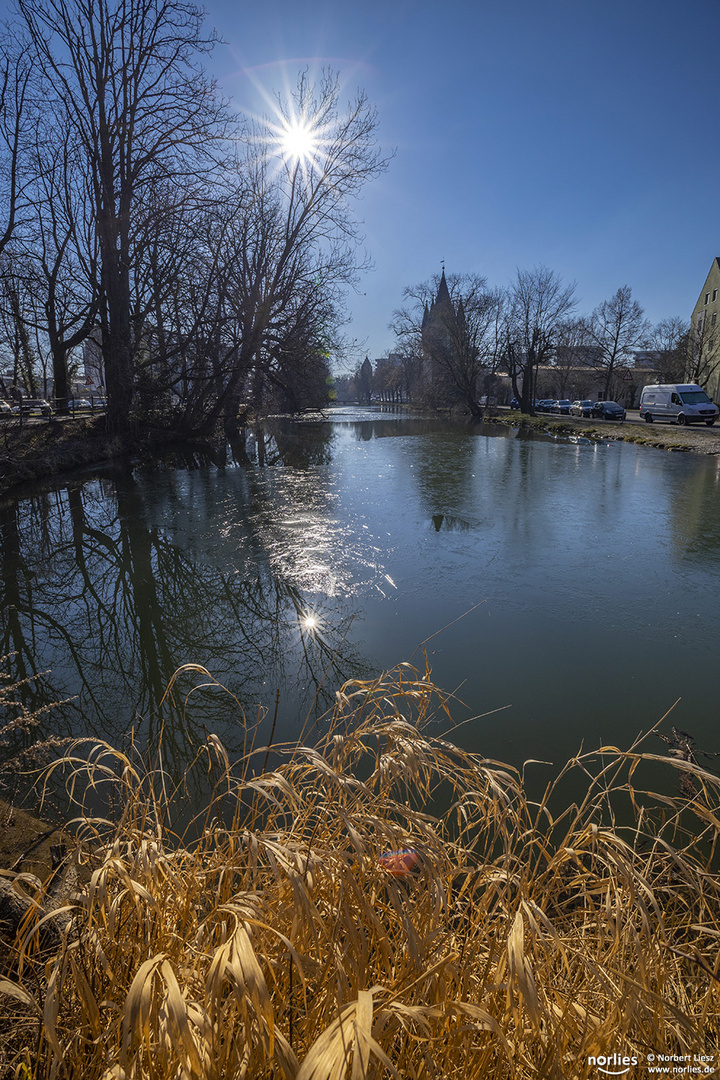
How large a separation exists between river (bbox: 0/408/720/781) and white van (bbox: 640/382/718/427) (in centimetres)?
1552

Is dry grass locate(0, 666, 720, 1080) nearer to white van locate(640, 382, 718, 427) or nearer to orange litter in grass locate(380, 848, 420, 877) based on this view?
orange litter in grass locate(380, 848, 420, 877)

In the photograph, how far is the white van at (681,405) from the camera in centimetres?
2370

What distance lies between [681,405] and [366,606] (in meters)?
25.1

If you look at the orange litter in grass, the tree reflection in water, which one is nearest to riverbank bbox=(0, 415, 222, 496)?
the tree reflection in water

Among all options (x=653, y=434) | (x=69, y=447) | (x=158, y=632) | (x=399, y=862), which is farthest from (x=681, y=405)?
(x=399, y=862)

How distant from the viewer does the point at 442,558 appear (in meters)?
6.90

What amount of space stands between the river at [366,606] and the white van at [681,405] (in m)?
15.5

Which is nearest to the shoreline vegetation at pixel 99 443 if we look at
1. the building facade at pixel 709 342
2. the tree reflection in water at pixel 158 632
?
the tree reflection in water at pixel 158 632

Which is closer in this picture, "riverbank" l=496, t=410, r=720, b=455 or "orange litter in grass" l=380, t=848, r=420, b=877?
"orange litter in grass" l=380, t=848, r=420, b=877

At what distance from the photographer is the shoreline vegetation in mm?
12117

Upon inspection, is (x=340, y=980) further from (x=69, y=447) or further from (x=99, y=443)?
(x=99, y=443)

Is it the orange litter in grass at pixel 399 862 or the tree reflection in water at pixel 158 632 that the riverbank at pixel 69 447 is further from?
the orange litter in grass at pixel 399 862

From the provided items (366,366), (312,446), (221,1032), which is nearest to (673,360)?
(312,446)

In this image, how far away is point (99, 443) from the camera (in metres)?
15.8
